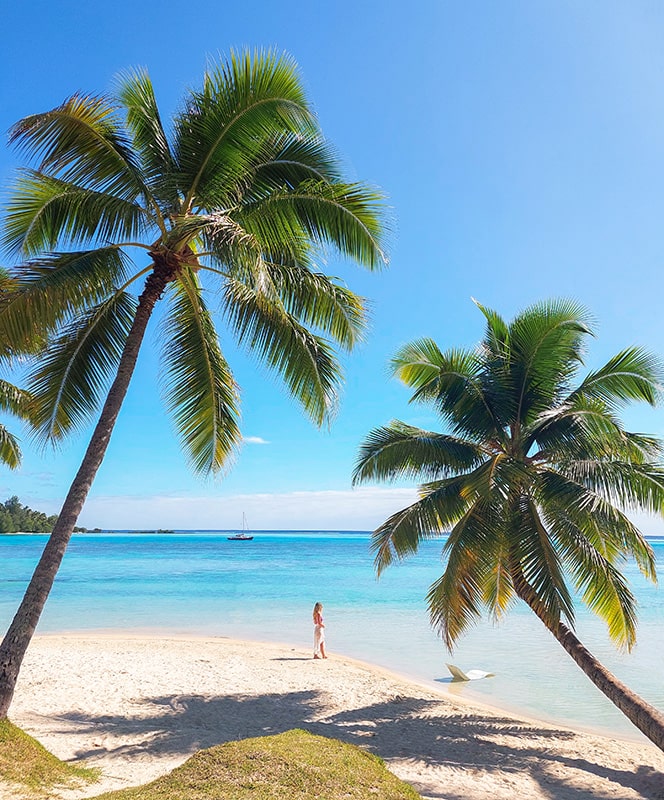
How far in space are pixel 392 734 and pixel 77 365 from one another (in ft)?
23.9

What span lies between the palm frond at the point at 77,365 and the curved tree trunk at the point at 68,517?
1.09 meters

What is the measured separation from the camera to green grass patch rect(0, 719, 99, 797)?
4.94 metres

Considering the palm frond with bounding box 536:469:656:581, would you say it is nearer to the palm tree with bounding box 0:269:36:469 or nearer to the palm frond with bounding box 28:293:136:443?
the palm frond with bounding box 28:293:136:443

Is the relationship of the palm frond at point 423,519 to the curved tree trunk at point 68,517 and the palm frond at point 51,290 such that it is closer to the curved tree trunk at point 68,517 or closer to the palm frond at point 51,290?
the curved tree trunk at point 68,517

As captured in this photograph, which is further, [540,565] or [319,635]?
[319,635]

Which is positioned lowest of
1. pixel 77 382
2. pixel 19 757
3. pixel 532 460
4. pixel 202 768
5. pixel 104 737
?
pixel 104 737

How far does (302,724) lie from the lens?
357 inches

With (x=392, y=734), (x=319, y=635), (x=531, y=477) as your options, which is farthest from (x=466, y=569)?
(x=319, y=635)

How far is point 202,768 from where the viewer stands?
413 cm

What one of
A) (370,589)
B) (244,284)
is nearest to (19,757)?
(244,284)

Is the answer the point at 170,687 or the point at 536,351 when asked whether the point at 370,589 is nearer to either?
the point at 170,687

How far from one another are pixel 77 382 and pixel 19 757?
4.56 meters

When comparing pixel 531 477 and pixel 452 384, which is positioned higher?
pixel 452 384

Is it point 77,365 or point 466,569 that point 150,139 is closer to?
point 77,365
